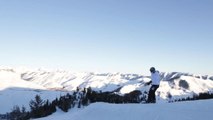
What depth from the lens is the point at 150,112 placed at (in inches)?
629

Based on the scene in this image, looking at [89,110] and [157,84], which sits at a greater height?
[157,84]

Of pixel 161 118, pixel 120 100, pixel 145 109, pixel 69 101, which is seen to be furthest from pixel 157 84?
pixel 120 100

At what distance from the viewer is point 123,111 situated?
17.2m

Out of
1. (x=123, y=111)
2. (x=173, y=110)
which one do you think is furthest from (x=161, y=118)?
(x=123, y=111)

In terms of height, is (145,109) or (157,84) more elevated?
(157,84)

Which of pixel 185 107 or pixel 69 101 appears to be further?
pixel 69 101

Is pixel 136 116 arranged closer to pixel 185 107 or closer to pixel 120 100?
pixel 185 107

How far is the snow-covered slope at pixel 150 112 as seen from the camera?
1471 centimetres

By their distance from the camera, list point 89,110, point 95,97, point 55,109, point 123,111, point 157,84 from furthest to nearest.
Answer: point 95,97 → point 55,109 → point 157,84 → point 89,110 → point 123,111

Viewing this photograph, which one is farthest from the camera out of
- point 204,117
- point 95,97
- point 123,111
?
point 95,97

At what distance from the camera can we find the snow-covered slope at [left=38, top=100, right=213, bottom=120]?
48.3 ft

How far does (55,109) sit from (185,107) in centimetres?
1658

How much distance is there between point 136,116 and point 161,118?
158cm

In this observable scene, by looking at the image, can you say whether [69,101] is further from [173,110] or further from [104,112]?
[173,110]
